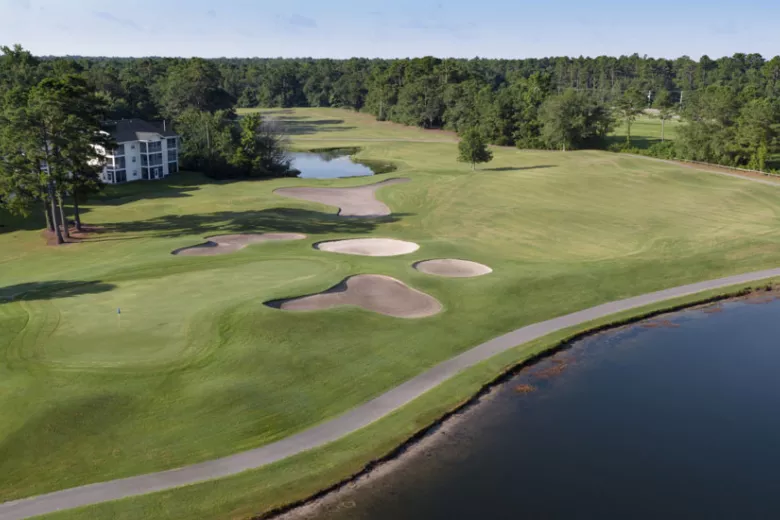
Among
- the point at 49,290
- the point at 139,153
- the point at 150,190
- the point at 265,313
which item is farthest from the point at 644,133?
the point at 49,290

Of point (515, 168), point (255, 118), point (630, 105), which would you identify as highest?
point (630, 105)

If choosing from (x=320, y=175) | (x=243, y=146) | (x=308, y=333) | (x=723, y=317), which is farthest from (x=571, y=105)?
(x=308, y=333)

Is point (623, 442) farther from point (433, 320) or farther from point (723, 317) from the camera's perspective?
point (723, 317)

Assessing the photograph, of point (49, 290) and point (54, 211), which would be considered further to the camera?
point (54, 211)

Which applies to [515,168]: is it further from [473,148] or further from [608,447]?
[608,447]

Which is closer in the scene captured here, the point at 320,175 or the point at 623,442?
the point at 623,442

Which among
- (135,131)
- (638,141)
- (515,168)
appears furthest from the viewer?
(638,141)

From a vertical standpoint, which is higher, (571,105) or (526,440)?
(571,105)

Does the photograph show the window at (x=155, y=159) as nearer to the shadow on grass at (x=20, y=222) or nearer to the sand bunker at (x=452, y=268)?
the shadow on grass at (x=20, y=222)
